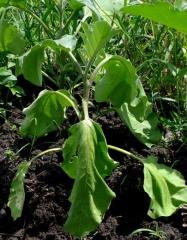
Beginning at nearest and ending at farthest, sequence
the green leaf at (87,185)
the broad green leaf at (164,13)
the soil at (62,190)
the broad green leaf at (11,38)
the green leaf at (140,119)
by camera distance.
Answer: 1. the green leaf at (87,185)
2. the broad green leaf at (164,13)
3. the soil at (62,190)
4. the green leaf at (140,119)
5. the broad green leaf at (11,38)

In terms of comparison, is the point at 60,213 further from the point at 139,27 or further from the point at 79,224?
the point at 139,27

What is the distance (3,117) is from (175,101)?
0.75 m

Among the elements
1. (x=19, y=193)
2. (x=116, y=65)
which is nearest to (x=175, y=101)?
(x=116, y=65)

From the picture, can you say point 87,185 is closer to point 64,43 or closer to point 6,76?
point 64,43

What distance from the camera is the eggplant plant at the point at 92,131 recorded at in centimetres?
160

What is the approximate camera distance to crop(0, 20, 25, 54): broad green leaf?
84.6 inches

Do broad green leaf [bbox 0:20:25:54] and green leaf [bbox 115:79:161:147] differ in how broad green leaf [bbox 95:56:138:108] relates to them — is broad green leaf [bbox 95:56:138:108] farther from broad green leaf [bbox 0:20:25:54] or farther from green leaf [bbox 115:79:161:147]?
broad green leaf [bbox 0:20:25:54]

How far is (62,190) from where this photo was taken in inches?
75.0

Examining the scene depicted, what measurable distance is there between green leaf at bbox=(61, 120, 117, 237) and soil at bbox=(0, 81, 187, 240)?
A: 20 cm

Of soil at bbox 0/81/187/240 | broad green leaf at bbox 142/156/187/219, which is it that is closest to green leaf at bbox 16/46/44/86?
soil at bbox 0/81/187/240

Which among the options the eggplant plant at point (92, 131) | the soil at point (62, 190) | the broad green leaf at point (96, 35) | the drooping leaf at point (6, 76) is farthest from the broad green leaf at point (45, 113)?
the drooping leaf at point (6, 76)

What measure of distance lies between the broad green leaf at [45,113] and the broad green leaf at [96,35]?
0.21 meters

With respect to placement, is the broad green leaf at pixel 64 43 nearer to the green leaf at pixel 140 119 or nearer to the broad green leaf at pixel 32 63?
the broad green leaf at pixel 32 63

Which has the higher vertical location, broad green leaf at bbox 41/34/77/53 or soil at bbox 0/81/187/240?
broad green leaf at bbox 41/34/77/53
